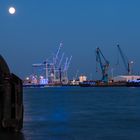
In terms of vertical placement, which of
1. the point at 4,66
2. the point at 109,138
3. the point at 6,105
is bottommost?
the point at 109,138

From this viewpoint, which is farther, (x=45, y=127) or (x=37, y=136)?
(x=45, y=127)

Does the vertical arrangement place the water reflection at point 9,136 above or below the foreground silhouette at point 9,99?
below

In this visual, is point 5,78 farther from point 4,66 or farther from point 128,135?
point 128,135

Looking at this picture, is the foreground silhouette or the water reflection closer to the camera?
the foreground silhouette

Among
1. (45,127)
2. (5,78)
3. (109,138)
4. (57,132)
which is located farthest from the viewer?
(45,127)

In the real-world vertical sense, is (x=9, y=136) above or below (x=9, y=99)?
below

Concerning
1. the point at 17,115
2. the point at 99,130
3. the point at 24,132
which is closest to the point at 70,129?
the point at 99,130

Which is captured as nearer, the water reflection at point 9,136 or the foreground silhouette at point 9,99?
the foreground silhouette at point 9,99

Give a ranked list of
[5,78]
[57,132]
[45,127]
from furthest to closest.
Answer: [45,127] < [57,132] < [5,78]

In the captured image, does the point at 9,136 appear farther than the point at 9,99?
Yes

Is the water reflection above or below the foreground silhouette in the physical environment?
below

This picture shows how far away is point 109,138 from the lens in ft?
86.0

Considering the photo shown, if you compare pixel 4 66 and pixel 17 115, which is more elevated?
pixel 4 66

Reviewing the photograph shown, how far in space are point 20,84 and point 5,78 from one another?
3.35ft
